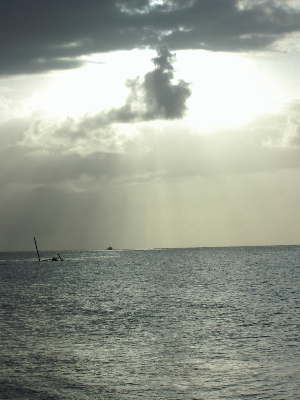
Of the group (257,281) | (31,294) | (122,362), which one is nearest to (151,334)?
(122,362)

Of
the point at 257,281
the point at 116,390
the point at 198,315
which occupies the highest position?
the point at 257,281

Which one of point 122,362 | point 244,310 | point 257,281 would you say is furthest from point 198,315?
point 257,281

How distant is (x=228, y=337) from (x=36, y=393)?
81.3 ft

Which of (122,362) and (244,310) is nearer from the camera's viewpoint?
(122,362)

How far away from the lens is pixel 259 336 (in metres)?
60.0

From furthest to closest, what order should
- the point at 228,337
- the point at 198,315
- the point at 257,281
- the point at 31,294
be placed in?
the point at 257,281
the point at 31,294
the point at 198,315
the point at 228,337

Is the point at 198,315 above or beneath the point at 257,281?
beneath

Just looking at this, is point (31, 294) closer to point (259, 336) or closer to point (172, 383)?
point (259, 336)

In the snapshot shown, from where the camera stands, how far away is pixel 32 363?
156 feet

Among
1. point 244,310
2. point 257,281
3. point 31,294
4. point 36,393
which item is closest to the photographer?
point 36,393

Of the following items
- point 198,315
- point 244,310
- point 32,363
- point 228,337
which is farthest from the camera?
point 244,310

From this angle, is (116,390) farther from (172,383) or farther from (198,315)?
(198,315)

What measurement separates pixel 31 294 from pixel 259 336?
62235 millimetres

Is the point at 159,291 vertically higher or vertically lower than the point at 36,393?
higher
